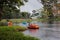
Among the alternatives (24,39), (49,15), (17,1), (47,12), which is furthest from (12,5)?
(49,15)

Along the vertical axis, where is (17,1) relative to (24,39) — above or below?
above

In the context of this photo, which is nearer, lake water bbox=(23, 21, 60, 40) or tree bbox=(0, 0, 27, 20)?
tree bbox=(0, 0, 27, 20)

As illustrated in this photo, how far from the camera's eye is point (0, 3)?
13.3 m

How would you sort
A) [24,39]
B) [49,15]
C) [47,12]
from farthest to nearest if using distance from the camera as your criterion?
[49,15] → [47,12] → [24,39]

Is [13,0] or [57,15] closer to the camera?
[13,0]

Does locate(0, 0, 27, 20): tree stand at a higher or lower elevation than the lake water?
higher

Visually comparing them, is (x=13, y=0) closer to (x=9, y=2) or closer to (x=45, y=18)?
(x=9, y=2)

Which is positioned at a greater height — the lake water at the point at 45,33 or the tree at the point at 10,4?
the tree at the point at 10,4

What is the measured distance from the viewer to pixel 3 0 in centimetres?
1314

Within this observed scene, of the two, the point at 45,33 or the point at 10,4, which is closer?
the point at 10,4

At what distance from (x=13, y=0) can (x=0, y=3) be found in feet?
2.62

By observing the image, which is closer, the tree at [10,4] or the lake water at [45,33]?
the tree at [10,4]

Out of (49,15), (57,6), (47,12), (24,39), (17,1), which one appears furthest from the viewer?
(57,6)

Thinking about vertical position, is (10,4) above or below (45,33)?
above
